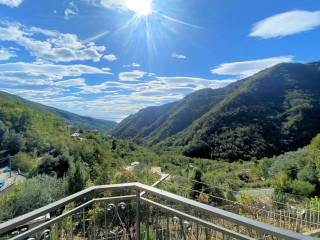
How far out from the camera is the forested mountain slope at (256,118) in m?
45.2

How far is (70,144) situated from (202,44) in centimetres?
2100

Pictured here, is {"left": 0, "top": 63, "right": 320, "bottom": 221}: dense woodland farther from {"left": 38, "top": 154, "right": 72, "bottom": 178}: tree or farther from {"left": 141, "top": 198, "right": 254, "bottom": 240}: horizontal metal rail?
{"left": 141, "top": 198, "right": 254, "bottom": 240}: horizontal metal rail

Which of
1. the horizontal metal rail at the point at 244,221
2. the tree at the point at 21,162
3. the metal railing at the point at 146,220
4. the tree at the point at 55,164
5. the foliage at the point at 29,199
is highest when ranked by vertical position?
the horizontal metal rail at the point at 244,221

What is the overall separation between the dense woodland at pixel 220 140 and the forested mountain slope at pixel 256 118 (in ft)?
0.43

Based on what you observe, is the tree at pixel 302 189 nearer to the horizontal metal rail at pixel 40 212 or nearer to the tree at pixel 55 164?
the horizontal metal rail at pixel 40 212

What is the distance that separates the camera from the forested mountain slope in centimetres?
4519

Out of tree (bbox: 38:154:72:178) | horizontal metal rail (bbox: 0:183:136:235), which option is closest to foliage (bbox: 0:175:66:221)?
horizontal metal rail (bbox: 0:183:136:235)

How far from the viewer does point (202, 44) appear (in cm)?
2098

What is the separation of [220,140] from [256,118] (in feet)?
21.1

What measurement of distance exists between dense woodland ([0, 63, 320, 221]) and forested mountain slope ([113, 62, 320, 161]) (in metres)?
0.13

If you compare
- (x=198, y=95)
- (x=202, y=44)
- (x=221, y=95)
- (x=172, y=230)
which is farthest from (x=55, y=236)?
(x=198, y=95)

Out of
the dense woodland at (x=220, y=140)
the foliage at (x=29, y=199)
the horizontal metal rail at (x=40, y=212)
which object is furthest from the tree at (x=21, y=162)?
the horizontal metal rail at (x=40, y=212)

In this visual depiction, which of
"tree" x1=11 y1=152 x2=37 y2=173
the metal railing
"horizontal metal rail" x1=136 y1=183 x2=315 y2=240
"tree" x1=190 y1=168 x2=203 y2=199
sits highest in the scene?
"horizontal metal rail" x1=136 y1=183 x2=315 y2=240

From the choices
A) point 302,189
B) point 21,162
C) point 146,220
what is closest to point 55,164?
point 21,162
